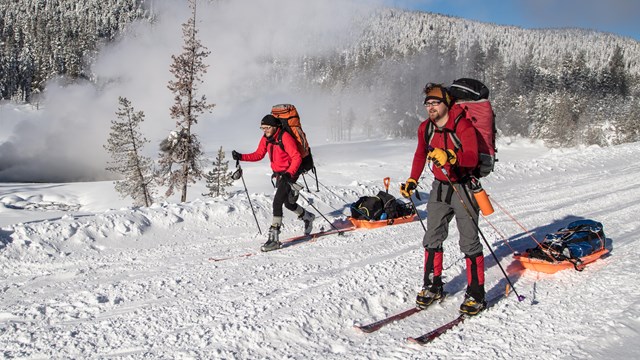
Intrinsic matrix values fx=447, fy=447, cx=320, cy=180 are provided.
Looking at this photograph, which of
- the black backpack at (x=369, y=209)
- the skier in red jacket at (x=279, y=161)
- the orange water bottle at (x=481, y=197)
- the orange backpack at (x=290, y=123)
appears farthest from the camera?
the black backpack at (x=369, y=209)

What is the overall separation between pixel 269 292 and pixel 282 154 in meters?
2.75

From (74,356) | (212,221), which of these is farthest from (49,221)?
(74,356)

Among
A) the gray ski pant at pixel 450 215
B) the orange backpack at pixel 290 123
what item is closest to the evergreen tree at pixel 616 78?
the orange backpack at pixel 290 123

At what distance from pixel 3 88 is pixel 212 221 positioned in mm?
106542

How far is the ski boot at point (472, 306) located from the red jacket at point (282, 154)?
347cm

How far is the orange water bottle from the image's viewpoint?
14.7 ft

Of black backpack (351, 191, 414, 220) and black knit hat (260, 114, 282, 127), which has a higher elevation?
black knit hat (260, 114, 282, 127)

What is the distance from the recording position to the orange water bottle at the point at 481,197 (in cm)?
448

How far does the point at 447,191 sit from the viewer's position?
470cm

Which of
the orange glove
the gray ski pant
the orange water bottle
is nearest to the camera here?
the orange glove

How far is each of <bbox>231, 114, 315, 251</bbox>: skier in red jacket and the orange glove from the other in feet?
10.8

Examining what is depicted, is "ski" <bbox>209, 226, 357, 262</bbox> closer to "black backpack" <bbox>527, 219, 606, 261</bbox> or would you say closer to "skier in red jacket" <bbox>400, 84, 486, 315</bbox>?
"skier in red jacket" <bbox>400, 84, 486, 315</bbox>

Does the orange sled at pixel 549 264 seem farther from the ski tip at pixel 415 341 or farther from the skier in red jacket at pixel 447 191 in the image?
the ski tip at pixel 415 341

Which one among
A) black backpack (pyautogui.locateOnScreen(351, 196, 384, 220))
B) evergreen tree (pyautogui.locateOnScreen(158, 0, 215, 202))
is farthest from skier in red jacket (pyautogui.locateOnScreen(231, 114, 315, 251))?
evergreen tree (pyautogui.locateOnScreen(158, 0, 215, 202))
